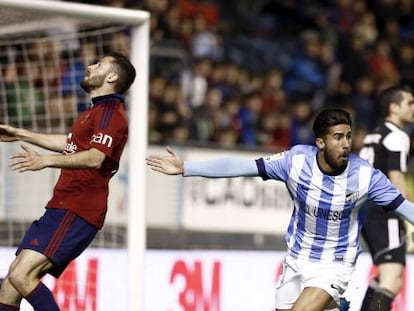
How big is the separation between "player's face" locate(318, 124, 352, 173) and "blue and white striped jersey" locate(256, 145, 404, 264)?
0.11m

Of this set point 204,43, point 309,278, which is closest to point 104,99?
point 309,278

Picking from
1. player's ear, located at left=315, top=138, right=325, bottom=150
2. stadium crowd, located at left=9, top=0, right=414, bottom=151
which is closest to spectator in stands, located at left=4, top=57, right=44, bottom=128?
stadium crowd, located at left=9, top=0, right=414, bottom=151

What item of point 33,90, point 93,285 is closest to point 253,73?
point 33,90

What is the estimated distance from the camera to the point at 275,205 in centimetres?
1423

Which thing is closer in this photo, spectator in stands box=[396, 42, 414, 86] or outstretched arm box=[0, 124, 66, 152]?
outstretched arm box=[0, 124, 66, 152]

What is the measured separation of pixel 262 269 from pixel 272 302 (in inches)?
13.7

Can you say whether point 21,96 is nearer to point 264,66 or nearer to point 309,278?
point 309,278

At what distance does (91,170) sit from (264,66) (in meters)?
9.18

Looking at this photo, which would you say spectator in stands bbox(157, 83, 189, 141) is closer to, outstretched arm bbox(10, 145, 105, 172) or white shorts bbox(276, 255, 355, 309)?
white shorts bbox(276, 255, 355, 309)

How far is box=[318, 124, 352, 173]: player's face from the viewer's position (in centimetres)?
683

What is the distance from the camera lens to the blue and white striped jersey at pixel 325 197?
22.9 ft

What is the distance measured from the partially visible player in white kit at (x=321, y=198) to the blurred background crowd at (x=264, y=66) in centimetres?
636

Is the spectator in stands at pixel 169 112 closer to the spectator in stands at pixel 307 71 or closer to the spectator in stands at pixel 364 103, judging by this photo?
the spectator in stands at pixel 307 71

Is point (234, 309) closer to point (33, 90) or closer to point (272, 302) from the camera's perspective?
point (272, 302)
